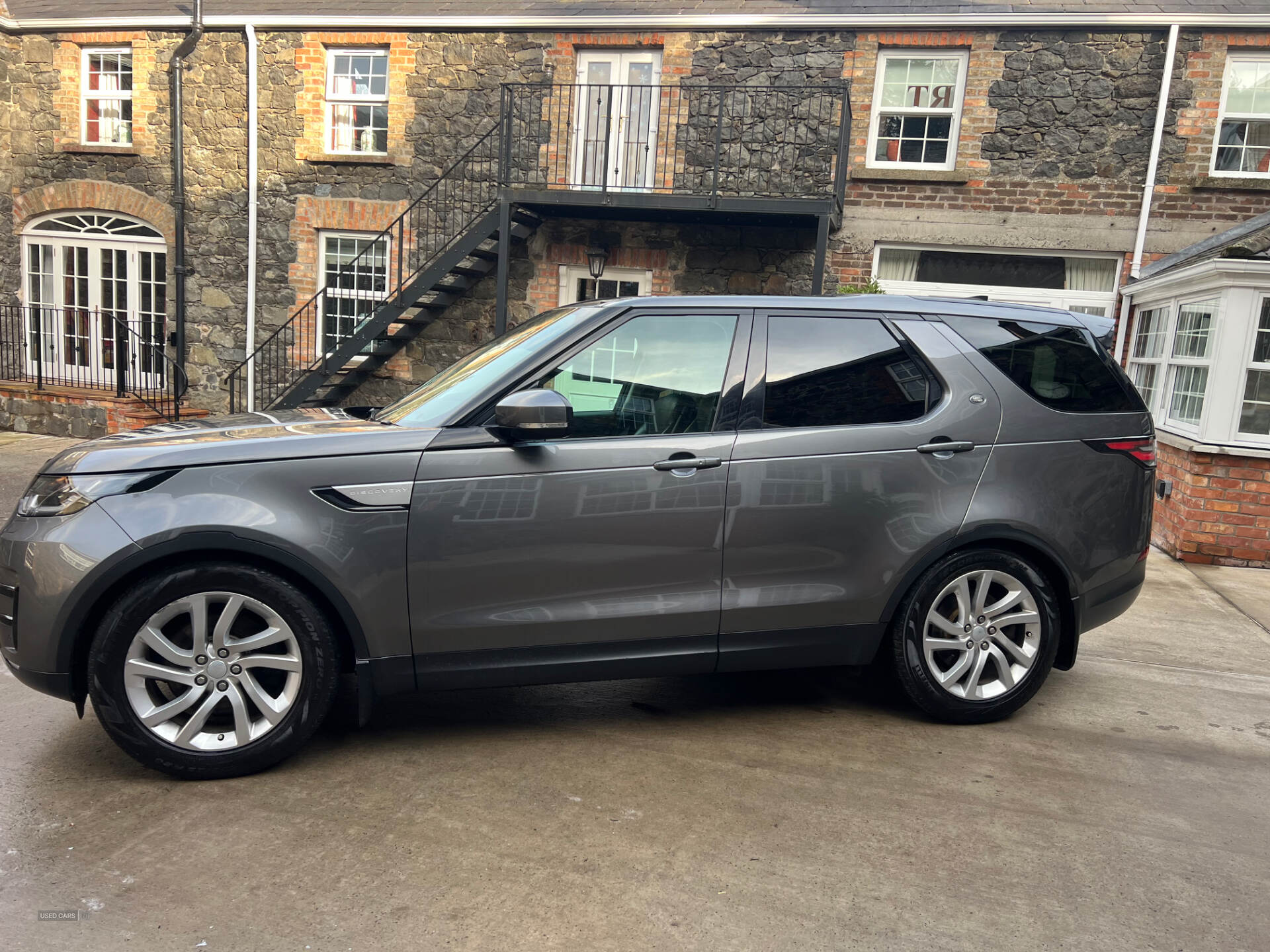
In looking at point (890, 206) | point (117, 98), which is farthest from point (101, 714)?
point (117, 98)

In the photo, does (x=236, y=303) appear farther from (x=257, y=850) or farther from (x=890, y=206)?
(x=257, y=850)

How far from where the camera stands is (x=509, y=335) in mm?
4062

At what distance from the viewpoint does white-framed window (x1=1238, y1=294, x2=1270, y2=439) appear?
7.68m

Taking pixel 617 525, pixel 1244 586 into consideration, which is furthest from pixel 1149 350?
pixel 617 525

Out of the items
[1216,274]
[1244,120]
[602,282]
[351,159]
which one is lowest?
[602,282]

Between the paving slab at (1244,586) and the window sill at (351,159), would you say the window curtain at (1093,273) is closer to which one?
the paving slab at (1244,586)

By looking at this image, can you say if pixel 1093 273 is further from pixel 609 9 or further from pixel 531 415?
pixel 531 415

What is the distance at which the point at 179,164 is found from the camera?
44.6 ft

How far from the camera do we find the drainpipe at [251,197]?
13367 millimetres

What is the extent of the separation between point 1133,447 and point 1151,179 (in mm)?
8510

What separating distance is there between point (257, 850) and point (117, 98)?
14864 mm

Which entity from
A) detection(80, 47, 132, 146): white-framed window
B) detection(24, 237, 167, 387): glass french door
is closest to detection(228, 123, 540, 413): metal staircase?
detection(24, 237, 167, 387): glass french door

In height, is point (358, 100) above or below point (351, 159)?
above

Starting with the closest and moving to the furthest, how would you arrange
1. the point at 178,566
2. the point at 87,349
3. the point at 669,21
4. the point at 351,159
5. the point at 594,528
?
the point at 178,566, the point at 594,528, the point at 669,21, the point at 351,159, the point at 87,349
